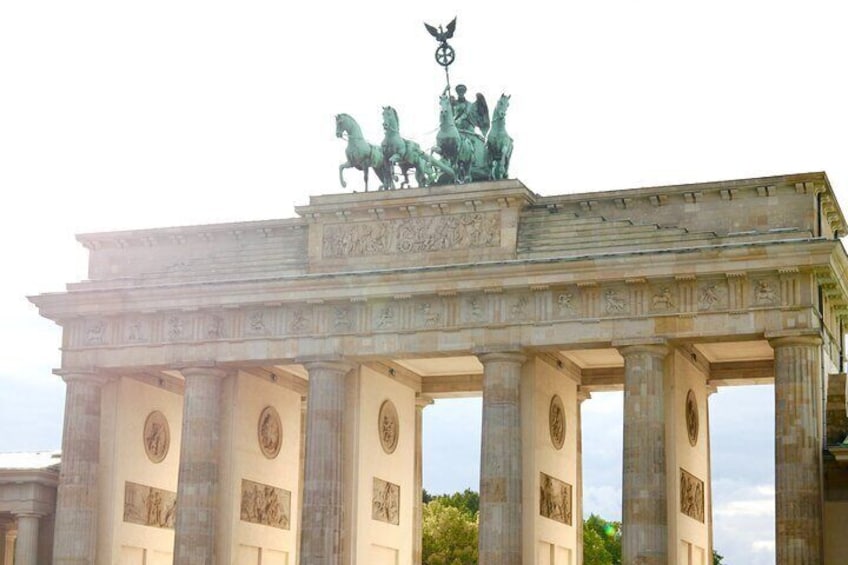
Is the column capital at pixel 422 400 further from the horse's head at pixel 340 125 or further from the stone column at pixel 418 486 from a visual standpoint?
the horse's head at pixel 340 125

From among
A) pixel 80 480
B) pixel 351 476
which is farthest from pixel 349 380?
pixel 80 480

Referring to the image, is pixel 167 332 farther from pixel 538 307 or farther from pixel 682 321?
pixel 682 321

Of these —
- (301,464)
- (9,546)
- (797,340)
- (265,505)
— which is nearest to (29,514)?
(9,546)

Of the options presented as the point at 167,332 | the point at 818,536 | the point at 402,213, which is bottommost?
the point at 818,536

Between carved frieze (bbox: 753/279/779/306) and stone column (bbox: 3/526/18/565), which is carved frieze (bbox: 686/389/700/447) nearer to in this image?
carved frieze (bbox: 753/279/779/306)

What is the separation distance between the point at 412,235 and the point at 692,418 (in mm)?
9924

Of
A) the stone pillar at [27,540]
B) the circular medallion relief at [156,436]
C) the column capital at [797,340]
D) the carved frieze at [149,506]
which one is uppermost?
the column capital at [797,340]

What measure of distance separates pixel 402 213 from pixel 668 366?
349 inches

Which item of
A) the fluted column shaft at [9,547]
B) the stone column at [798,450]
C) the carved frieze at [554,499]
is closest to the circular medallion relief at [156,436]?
the fluted column shaft at [9,547]

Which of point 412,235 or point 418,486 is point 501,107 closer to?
point 412,235

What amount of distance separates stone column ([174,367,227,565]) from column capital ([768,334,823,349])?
16.7 meters

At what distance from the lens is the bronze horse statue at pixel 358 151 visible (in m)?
48.4

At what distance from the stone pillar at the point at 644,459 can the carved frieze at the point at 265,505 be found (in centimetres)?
1242

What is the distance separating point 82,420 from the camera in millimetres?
50531
